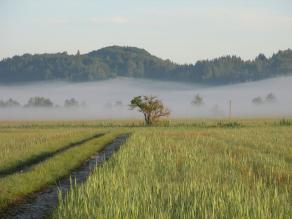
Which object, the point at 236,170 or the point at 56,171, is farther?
the point at 56,171

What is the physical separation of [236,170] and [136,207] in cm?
897

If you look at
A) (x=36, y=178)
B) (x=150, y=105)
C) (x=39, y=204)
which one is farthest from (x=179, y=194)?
(x=150, y=105)

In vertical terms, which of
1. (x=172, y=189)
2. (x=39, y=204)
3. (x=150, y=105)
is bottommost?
(x=39, y=204)

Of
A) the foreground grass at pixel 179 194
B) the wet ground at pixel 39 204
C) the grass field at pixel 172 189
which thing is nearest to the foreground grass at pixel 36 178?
the grass field at pixel 172 189

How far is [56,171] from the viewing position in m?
21.9

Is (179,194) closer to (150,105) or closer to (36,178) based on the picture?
(36,178)

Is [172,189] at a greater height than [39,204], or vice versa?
[172,189]

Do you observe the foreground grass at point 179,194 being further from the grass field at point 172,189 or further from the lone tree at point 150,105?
the lone tree at point 150,105

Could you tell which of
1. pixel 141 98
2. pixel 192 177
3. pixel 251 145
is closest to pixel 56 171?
pixel 192 177

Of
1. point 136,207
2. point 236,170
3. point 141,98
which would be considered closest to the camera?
point 136,207

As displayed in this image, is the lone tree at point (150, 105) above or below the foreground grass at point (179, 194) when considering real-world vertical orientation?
above

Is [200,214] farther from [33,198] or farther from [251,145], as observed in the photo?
[251,145]

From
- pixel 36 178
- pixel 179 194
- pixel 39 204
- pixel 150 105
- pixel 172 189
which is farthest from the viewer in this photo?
pixel 150 105

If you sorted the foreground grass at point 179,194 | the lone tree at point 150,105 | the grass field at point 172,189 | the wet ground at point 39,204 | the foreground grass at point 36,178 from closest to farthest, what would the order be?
1. the foreground grass at point 179,194
2. the grass field at point 172,189
3. the wet ground at point 39,204
4. the foreground grass at point 36,178
5. the lone tree at point 150,105
